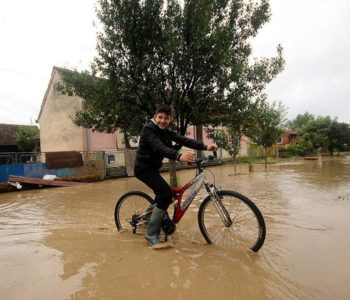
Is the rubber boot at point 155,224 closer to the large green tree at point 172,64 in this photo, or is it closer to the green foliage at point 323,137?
the large green tree at point 172,64

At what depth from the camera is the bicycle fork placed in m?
3.95

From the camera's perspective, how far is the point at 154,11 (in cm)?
962

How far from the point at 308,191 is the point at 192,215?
493 cm

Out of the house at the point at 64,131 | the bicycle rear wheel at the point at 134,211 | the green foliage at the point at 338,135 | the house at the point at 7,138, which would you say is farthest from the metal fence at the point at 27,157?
the green foliage at the point at 338,135

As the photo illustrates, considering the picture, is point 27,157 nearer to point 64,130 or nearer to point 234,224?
point 64,130

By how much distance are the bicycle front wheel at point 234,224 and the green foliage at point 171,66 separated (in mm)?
6152

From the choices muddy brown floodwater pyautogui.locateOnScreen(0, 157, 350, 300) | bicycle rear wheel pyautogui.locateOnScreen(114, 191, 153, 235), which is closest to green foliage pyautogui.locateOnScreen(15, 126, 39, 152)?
muddy brown floodwater pyautogui.locateOnScreen(0, 157, 350, 300)

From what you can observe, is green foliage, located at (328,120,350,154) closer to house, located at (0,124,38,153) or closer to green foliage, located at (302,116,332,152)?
green foliage, located at (302,116,332,152)

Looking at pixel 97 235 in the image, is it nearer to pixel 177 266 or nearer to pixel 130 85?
pixel 177 266

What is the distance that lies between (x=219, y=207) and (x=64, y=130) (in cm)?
2111

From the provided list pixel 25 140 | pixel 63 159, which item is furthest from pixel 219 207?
pixel 25 140

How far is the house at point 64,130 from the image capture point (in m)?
21.4

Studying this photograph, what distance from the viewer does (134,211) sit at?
191 inches

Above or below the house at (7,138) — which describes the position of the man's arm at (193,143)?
below
